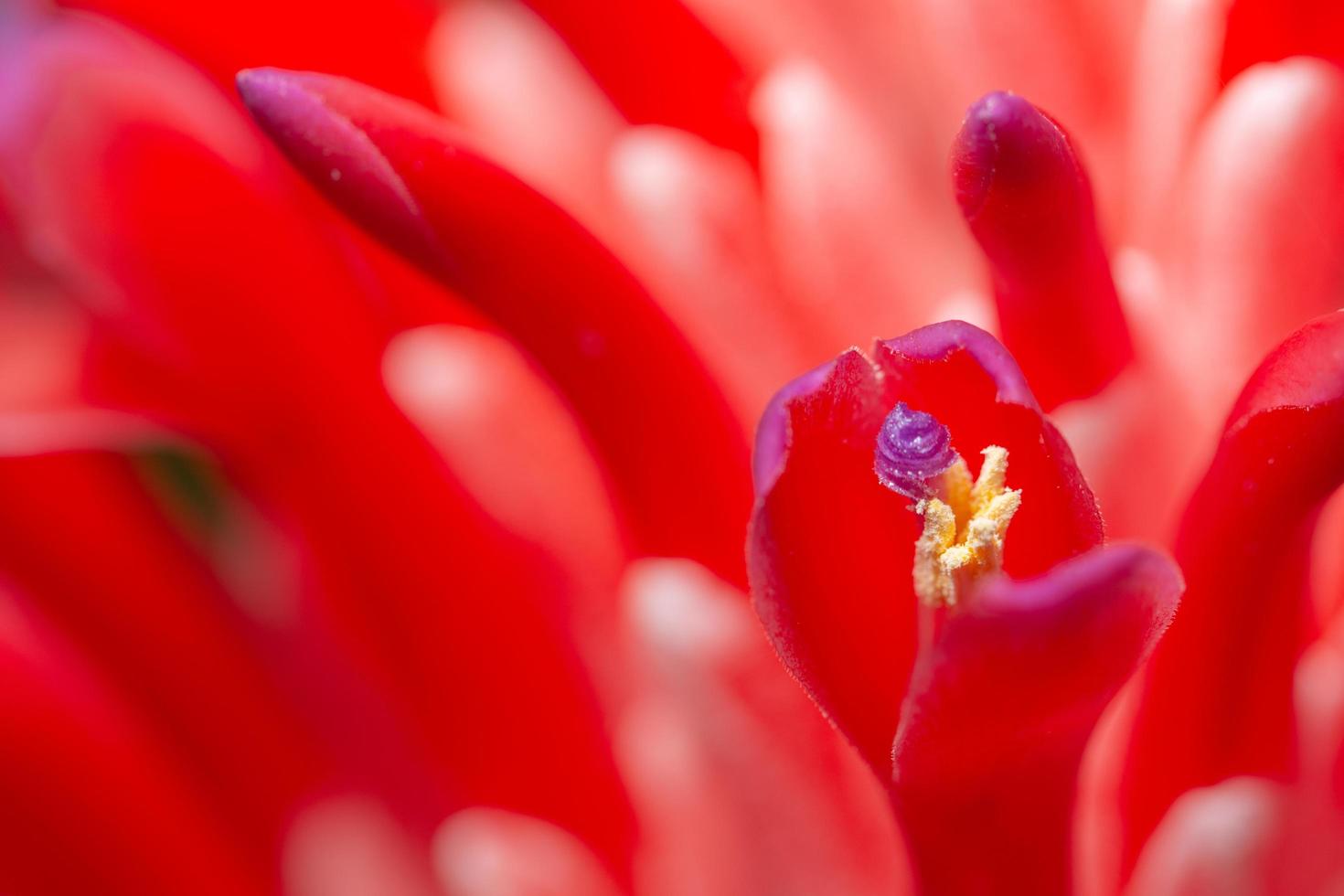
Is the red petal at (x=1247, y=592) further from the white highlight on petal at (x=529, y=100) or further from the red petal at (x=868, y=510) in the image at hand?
the white highlight on petal at (x=529, y=100)

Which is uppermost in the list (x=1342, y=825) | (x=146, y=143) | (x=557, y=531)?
(x=146, y=143)

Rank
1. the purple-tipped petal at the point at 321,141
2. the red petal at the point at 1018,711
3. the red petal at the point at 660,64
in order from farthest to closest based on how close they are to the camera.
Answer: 1. the red petal at the point at 660,64
2. the purple-tipped petal at the point at 321,141
3. the red petal at the point at 1018,711

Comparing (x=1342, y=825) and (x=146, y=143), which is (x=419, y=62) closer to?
(x=146, y=143)

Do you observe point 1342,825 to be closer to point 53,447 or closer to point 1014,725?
point 1014,725

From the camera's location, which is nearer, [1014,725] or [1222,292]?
[1014,725]

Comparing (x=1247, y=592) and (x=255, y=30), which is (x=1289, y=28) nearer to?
(x=1247, y=592)

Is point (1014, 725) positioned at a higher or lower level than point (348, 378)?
lower

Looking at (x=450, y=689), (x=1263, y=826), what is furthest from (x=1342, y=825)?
(x=450, y=689)

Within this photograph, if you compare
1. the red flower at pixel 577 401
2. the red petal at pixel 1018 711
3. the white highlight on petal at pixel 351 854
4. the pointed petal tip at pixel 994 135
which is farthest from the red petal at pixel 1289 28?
the white highlight on petal at pixel 351 854

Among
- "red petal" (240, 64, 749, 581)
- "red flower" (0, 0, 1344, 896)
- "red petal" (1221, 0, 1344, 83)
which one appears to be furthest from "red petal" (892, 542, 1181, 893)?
"red petal" (1221, 0, 1344, 83)
